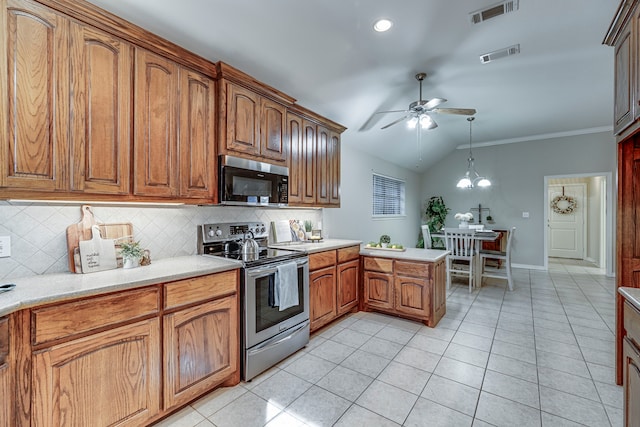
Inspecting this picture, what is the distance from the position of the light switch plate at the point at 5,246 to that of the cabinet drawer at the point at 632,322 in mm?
3274

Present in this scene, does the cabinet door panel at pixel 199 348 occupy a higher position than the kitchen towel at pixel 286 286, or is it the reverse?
the kitchen towel at pixel 286 286

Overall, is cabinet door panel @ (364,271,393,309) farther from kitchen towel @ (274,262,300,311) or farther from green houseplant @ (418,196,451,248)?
green houseplant @ (418,196,451,248)

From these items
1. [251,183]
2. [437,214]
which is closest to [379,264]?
[251,183]

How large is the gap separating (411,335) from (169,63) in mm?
3265

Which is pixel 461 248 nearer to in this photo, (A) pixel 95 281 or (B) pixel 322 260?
(B) pixel 322 260

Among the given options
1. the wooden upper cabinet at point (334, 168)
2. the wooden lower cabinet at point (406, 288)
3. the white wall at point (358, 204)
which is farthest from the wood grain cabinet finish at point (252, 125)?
the wooden lower cabinet at point (406, 288)

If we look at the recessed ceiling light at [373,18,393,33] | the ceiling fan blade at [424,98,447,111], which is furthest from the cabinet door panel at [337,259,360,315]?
the recessed ceiling light at [373,18,393,33]

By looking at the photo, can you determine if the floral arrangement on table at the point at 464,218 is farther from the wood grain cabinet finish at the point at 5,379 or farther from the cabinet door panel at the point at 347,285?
the wood grain cabinet finish at the point at 5,379

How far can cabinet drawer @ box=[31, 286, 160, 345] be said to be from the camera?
4.14 feet

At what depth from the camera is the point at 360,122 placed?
13.2ft

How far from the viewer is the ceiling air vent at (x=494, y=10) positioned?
6.73 feet

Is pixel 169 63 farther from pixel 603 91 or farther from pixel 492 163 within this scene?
pixel 492 163

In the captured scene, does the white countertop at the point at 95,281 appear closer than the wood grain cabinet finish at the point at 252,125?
Yes

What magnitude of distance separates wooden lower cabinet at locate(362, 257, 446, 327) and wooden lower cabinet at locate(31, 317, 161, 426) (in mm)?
2403
